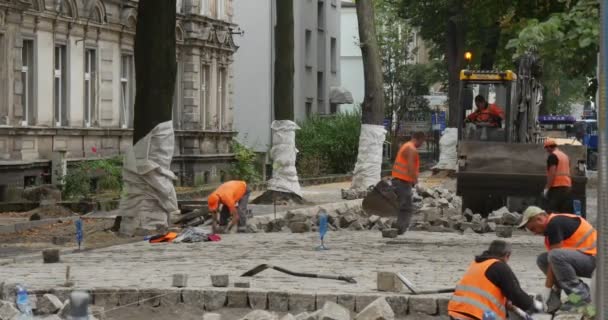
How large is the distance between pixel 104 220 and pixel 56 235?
3498mm

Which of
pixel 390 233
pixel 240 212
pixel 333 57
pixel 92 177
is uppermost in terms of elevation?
pixel 333 57

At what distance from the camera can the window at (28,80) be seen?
3162 cm

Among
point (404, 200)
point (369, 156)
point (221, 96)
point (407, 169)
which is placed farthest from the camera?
point (221, 96)

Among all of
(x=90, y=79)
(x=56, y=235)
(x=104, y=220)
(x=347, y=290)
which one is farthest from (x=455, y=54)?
(x=347, y=290)

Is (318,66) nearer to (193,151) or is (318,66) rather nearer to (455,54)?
(455,54)

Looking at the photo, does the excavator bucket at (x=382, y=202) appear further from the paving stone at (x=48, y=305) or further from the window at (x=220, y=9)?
the window at (x=220, y=9)

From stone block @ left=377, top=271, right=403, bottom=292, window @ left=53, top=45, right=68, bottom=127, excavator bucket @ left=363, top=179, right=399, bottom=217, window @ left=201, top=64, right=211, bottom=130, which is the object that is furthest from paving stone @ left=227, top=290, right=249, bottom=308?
window @ left=201, top=64, right=211, bottom=130

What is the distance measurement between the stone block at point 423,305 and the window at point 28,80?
19.4 m

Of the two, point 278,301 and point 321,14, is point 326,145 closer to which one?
point 321,14

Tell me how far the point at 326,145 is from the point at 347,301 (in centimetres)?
Answer: 3685

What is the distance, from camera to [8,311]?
12281mm

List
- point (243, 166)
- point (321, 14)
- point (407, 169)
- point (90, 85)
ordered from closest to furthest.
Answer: point (407, 169) → point (90, 85) → point (243, 166) → point (321, 14)

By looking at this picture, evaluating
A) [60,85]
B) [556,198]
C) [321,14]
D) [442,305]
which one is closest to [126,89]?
[60,85]

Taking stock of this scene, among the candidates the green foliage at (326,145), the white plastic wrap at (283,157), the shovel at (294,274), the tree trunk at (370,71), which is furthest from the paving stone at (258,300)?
the green foliage at (326,145)
